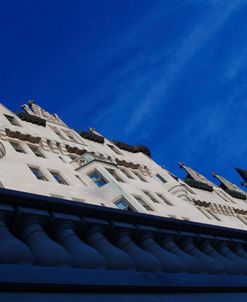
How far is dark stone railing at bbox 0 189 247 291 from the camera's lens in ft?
24.6

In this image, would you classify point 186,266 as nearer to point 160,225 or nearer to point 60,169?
point 160,225

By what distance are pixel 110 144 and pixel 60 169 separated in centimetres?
1676

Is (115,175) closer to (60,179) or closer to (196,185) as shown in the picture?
(60,179)

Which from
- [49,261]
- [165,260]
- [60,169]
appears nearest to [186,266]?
[165,260]

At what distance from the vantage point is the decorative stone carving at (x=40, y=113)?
5039 cm

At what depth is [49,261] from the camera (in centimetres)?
777

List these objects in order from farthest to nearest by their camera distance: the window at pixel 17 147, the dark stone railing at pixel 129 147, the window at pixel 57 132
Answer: the dark stone railing at pixel 129 147 < the window at pixel 57 132 < the window at pixel 17 147

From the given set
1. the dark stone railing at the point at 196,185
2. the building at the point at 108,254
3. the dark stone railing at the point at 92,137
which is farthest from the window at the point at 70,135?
the building at the point at 108,254

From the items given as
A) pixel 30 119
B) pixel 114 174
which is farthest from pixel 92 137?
pixel 114 174

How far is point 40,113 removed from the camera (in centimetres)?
5131

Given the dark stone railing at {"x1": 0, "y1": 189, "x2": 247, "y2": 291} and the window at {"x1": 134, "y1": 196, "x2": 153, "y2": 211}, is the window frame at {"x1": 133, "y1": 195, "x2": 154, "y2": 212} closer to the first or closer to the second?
the window at {"x1": 134, "y1": 196, "x2": 153, "y2": 211}

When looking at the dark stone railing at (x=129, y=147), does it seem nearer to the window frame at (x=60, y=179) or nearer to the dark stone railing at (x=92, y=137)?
the dark stone railing at (x=92, y=137)

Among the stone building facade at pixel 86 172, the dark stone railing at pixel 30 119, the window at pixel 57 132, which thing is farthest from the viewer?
the window at pixel 57 132

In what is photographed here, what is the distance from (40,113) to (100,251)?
43.7m
